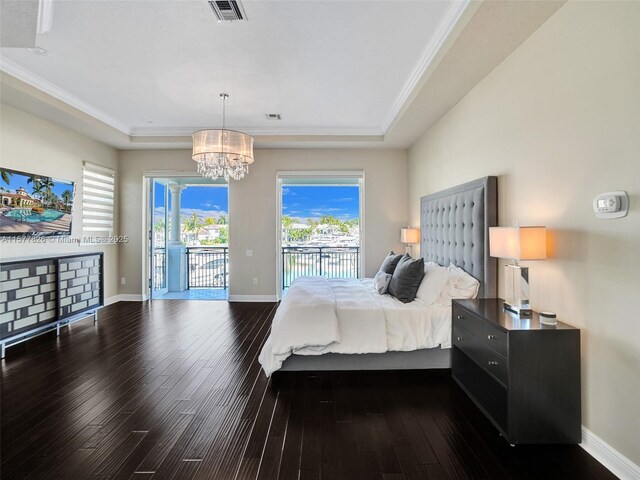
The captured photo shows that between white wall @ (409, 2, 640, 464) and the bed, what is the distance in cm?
42

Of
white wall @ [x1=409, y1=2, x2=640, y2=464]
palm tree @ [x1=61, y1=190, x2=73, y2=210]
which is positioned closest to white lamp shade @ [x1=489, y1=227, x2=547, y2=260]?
white wall @ [x1=409, y1=2, x2=640, y2=464]

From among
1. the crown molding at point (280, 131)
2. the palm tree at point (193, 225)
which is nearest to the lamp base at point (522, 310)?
the crown molding at point (280, 131)

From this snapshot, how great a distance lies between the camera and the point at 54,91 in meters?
3.84

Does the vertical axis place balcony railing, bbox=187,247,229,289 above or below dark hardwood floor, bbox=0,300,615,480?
above

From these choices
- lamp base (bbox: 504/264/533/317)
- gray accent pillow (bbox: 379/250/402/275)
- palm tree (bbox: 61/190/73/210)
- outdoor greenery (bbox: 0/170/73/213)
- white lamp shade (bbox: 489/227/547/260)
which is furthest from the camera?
palm tree (bbox: 61/190/73/210)

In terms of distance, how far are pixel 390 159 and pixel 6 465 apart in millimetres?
5779

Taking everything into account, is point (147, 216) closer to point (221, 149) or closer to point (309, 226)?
point (221, 149)

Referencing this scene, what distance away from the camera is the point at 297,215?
7941 millimetres

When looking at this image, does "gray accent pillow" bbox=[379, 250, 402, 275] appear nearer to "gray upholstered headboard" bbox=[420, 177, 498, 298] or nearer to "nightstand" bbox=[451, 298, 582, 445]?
"gray upholstered headboard" bbox=[420, 177, 498, 298]

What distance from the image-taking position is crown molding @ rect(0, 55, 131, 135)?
10.8 feet

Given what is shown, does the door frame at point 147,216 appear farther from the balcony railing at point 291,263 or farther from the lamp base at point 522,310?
the lamp base at point 522,310

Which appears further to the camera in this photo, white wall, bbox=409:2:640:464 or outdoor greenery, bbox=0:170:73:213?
outdoor greenery, bbox=0:170:73:213

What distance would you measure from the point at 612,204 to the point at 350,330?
201 cm

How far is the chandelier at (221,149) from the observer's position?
3.75 metres
